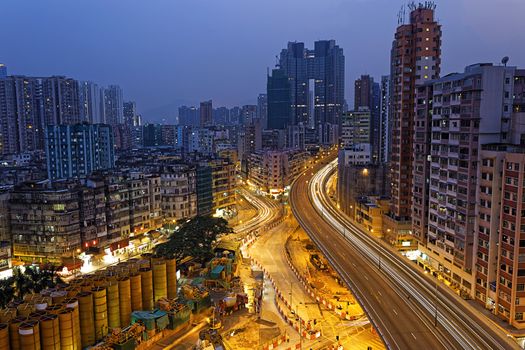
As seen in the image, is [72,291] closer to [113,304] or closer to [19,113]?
[113,304]

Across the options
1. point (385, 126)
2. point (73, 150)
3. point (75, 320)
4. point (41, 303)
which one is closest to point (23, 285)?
point (41, 303)

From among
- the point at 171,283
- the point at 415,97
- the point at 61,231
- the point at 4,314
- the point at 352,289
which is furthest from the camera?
the point at 415,97

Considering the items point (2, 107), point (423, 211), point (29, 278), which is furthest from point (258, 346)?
point (2, 107)

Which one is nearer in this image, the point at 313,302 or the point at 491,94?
the point at 491,94

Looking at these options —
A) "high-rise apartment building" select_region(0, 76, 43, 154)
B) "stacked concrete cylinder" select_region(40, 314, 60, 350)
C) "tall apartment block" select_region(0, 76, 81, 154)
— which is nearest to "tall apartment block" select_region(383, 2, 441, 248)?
"stacked concrete cylinder" select_region(40, 314, 60, 350)

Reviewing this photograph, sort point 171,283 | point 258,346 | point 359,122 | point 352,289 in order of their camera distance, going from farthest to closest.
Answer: point 359,122 → point 352,289 → point 171,283 → point 258,346

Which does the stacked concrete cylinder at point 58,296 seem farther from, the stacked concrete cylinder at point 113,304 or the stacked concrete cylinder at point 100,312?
the stacked concrete cylinder at point 113,304

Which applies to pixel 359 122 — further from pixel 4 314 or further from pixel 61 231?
pixel 4 314

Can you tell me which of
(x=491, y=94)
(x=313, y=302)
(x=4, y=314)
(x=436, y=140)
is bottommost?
(x=313, y=302)
